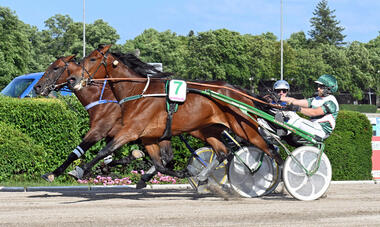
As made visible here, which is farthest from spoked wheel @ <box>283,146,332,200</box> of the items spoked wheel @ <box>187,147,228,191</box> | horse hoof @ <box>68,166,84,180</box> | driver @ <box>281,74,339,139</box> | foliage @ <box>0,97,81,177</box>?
foliage @ <box>0,97,81,177</box>

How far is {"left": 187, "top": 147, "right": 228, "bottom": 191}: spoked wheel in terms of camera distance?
29.2 ft

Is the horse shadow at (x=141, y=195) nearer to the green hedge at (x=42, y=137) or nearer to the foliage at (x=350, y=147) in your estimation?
the green hedge at (x=42, y=137)

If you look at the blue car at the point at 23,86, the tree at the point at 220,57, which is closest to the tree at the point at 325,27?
the tree at the point at 220,57

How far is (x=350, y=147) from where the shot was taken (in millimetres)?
11617

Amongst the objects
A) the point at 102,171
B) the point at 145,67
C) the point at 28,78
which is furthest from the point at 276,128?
the point at 28,78

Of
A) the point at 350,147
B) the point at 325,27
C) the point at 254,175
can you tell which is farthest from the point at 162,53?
the point at 254,175

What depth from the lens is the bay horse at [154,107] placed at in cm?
796

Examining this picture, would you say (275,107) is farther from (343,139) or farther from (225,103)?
(343,139)

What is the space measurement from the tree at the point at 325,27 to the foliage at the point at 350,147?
8856 centimetres

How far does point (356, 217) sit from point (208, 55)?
63366mm

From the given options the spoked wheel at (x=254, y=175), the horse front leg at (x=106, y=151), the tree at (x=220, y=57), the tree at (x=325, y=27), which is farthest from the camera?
the tree at (x=325, y=27)

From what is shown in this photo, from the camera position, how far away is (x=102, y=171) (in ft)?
35.3

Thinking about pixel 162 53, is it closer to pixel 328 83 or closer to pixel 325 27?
pixel 325 27

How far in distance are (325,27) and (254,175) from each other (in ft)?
313
